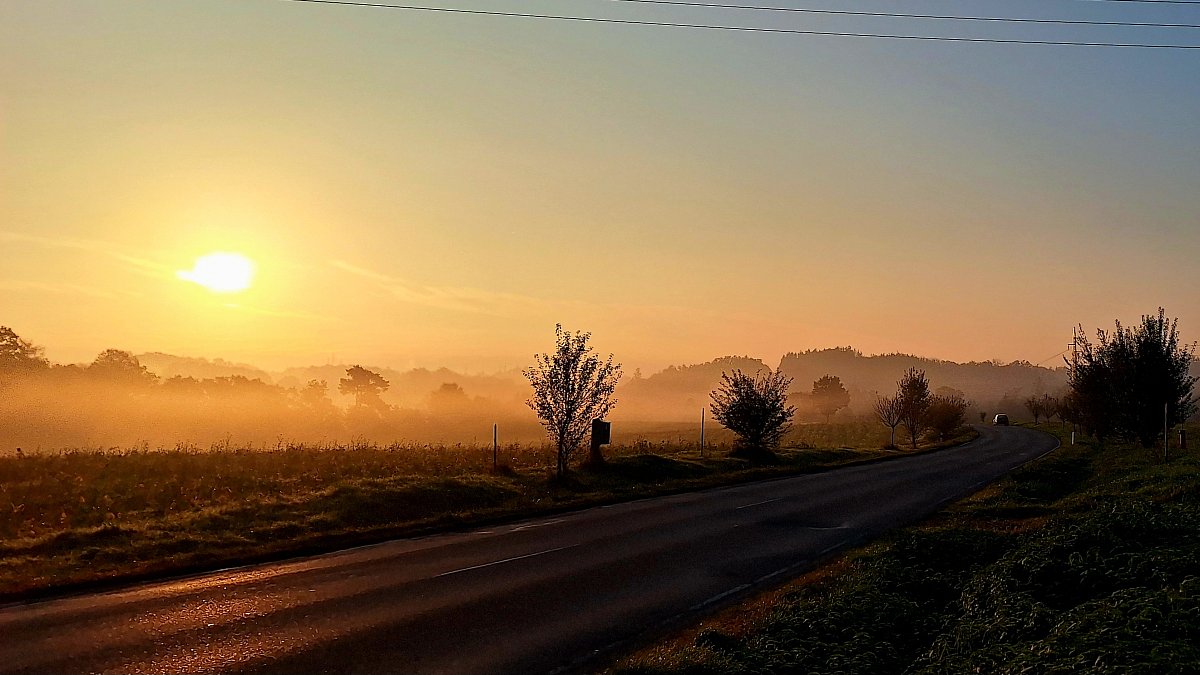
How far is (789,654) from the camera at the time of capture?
364 inches

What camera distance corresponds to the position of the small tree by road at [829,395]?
15200 centimetres

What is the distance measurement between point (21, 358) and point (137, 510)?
278 ft

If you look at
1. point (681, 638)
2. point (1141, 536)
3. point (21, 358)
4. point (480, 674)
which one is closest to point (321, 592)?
point (480, 674)

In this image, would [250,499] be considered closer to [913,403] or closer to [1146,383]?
[1146,383]

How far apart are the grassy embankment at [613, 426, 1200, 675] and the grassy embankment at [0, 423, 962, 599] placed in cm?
997

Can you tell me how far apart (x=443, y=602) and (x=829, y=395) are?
484ft

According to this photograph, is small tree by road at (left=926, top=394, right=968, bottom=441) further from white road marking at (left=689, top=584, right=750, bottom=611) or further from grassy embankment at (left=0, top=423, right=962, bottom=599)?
white road marking at (left=689, top=584, right=750, bottom=611)

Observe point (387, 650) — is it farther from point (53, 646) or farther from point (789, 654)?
point (789, 654)

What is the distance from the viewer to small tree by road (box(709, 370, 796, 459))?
41.9 metres

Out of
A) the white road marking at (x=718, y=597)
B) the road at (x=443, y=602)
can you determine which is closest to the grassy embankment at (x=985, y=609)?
the white road marking at (x=718, y=597)

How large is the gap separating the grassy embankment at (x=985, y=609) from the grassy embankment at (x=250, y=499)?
997 centimetres

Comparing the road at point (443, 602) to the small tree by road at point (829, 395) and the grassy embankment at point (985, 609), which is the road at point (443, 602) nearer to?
the grassy embankment at point (985, 609)

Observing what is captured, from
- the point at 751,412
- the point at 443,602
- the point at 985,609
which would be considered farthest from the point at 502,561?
the point at 751,412

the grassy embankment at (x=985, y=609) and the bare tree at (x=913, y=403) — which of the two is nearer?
the grassy embankment at (x=985, y=609)
